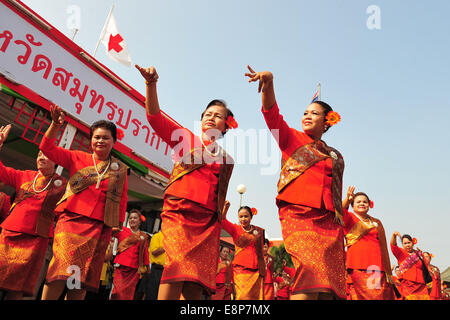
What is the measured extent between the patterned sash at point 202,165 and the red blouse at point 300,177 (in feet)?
1.42

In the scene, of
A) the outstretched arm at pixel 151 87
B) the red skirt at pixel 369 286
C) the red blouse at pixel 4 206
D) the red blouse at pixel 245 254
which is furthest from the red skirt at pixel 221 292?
the outstretched arm at pixel 151 87

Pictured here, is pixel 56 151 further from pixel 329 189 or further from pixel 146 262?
pixel 146 262

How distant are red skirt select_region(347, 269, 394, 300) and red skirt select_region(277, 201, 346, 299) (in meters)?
2.38

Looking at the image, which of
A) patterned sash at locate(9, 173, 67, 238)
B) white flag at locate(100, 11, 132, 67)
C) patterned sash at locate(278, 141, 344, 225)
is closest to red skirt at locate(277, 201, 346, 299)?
patterned sash at locate(278, 141, 344, 225)

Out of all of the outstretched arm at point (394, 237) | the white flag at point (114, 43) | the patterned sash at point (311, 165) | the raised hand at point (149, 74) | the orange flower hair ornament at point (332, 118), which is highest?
the white flag at point (114, 43)

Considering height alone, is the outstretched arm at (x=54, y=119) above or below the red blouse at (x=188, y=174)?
above

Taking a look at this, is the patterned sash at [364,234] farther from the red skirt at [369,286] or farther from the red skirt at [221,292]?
the red skirt at [221,292]

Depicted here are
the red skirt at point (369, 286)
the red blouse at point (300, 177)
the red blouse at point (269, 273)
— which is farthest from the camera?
the red blouse at point (269, 273)

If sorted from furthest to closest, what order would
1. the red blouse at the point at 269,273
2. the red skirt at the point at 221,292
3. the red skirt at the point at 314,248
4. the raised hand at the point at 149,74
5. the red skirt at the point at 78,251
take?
1. the red skirt at the point at 221,292
2. the red blouse at the point at 269,273
3. the red skirt at the point at 78,251
4. the raised hand at the point at 149,74
5. the red skirt at the point at 314,248

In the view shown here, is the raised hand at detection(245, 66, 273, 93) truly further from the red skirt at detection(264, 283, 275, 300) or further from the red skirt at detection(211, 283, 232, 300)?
the red skirt at detection(211, 283, 232, 300)

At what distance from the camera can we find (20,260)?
3422 mm

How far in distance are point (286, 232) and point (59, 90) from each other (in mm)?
6497

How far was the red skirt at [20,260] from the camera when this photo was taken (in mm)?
3354

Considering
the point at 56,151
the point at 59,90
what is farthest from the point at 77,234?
the point at 59,90
